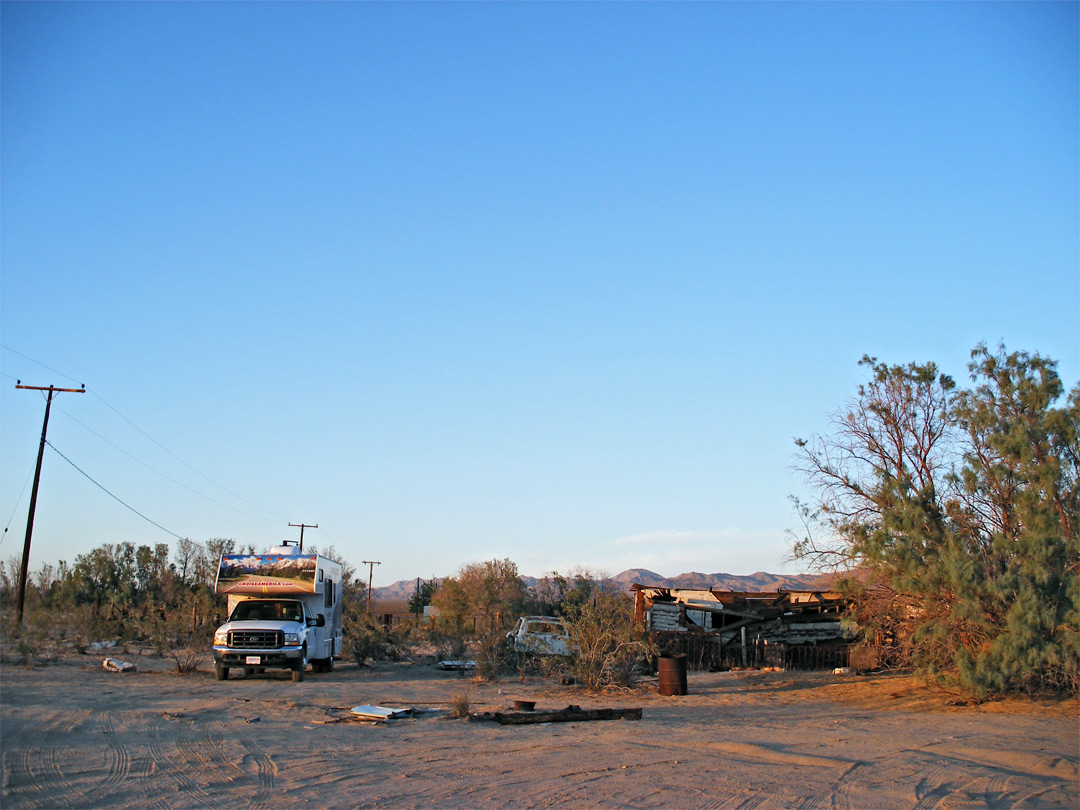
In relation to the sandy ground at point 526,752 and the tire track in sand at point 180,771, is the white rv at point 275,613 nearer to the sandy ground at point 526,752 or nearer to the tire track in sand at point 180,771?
the sandy ground at point 526,752

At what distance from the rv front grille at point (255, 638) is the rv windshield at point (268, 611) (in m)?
1.03

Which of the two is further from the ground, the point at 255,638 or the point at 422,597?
the point at 422,597

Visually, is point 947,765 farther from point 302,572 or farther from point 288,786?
point 302,572

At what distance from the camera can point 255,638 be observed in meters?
19.7

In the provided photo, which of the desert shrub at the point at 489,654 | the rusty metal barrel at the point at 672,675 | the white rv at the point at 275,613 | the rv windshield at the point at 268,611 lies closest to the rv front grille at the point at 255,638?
the white rv at the point at 275,613

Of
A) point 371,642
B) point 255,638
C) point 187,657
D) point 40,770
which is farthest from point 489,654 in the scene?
point 40,770

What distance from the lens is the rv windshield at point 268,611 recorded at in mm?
20812

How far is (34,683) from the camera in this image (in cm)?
1744

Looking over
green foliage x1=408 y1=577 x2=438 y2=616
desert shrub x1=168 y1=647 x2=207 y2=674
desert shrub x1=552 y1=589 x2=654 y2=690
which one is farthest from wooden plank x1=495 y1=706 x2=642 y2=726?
green foliage x1=408 y1=577 x2=438 y2=616

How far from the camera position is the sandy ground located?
312 inches

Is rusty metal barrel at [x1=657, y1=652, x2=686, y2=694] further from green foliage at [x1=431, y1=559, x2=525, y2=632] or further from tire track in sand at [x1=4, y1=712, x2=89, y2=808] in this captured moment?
green foliage at [x1=431, y1=559, x2=525, y2=632]

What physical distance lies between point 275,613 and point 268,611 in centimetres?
20

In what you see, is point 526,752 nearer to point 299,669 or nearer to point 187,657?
point 299,669

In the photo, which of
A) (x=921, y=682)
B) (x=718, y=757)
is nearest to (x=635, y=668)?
(x=921, y=682)
